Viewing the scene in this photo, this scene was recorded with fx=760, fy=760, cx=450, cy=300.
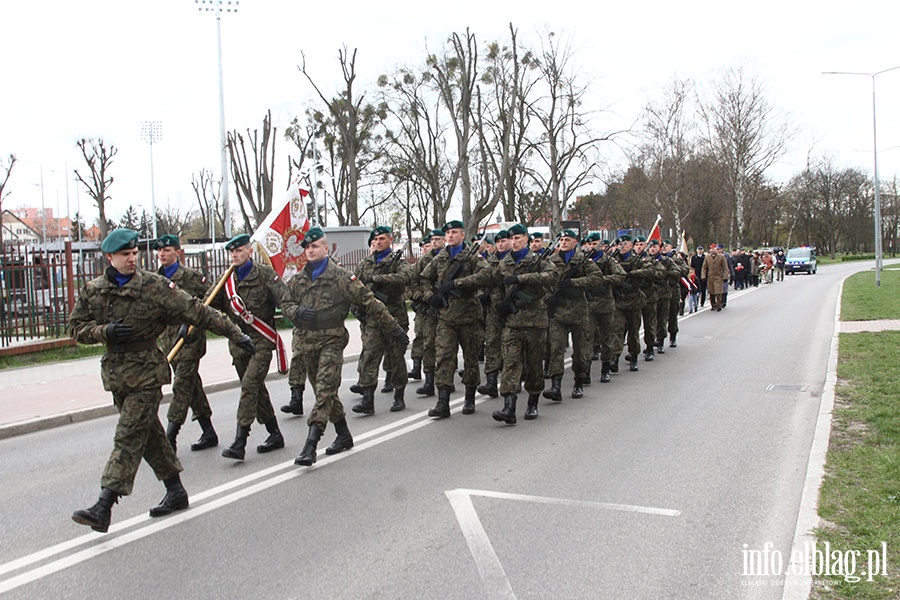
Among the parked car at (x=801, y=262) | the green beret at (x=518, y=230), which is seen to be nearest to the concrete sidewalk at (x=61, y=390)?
the green beret at (x=518, y=230)

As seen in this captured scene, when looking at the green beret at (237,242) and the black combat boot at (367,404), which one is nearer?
the green beret at (237,242)

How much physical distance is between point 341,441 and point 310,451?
1.95ft

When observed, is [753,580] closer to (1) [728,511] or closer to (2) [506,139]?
(1) [728,511]

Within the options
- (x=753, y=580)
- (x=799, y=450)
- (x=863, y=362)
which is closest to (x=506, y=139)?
(x=863, y=362)

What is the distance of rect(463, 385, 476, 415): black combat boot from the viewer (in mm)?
8195

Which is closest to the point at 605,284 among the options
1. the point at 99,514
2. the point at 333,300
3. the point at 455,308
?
the point at 455,308

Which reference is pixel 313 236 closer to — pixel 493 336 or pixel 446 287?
pixel 446 287

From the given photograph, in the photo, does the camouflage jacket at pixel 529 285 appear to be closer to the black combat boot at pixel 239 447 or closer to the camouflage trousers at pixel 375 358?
the camouflage trousers at pixel 375 358

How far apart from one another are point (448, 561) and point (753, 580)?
1.59m

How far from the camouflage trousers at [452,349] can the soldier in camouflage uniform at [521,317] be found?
0.47m

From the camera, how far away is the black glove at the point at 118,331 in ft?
15.3

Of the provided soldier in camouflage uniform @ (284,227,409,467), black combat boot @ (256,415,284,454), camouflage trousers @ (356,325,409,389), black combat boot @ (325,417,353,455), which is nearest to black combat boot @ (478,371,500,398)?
camouflage trousers @ (356,325,409,389)

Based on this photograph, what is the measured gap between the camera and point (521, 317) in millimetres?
7625

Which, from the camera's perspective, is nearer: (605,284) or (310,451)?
(310,451)
